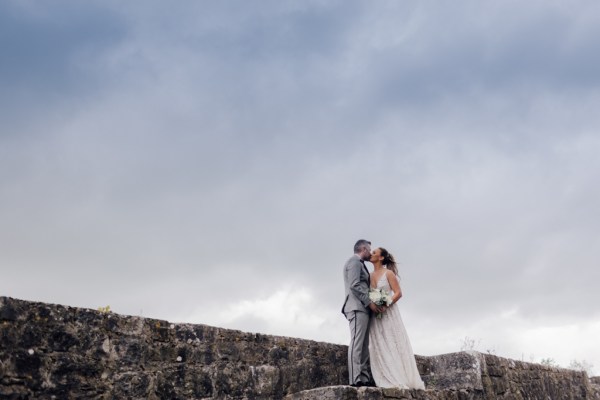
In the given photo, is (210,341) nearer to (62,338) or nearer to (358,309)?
(62,338)

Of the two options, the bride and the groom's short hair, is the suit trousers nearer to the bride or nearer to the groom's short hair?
the bride

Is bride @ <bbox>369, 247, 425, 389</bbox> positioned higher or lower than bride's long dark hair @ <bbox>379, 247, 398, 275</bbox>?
lower

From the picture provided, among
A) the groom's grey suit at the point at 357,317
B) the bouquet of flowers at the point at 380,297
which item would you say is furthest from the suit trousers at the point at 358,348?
the bouquet of flowers at the point at 380,297

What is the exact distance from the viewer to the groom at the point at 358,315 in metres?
7.05

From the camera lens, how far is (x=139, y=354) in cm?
536

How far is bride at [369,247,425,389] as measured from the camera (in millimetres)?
7082

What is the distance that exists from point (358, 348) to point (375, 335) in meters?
0.30

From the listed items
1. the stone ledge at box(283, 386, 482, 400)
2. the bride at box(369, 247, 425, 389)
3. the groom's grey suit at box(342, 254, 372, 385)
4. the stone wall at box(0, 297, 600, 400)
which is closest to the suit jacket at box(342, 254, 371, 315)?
the groom's grey suit at box(342, 254, 372, 385)

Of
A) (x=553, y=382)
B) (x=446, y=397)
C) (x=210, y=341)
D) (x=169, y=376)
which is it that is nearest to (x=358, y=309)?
(x=446, y=397)

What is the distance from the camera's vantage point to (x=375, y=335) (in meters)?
7.28

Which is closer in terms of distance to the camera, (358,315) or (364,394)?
(364,394)

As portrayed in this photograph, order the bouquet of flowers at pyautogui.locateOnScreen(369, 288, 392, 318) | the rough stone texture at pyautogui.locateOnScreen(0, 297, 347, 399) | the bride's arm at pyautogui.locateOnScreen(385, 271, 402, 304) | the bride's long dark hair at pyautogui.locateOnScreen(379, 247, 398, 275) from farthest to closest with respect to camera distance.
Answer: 1. the bride's long dark hair at pyautogui.locateOnScreen(379, 247, 398, 275)
2. the bride's arm at pyautogui.locateOnScreen(385, 271, 402, 304)
3. the bouquet of flowers at pyautogui.locateOnScreen(369, 288, 392, 318)
4. the rough stone texture at pyautogui.locateOnScreen(0, 297, 347, 399)

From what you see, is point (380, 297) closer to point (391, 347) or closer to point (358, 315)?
point (358, 315)

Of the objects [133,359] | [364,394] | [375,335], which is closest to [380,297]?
[375,335]
